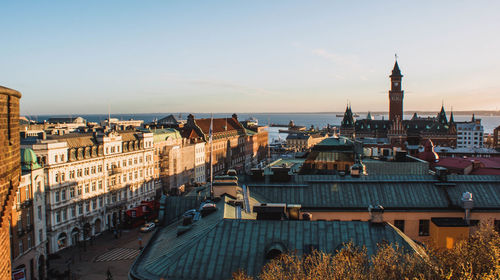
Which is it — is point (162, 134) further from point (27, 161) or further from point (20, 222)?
point (20, 222)

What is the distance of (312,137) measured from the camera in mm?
191625

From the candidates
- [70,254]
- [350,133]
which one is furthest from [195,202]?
[350,133]

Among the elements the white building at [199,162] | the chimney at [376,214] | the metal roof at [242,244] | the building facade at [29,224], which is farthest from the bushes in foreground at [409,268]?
the white building at [199,162]

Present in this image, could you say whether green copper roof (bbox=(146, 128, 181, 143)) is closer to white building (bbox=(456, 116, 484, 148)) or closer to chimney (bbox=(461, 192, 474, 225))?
chimney (bbox=(461, 192, 474, 225))

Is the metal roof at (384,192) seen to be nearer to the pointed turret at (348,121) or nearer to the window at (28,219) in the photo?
the window at (28,219)

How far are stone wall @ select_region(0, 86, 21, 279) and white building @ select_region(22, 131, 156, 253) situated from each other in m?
39.6

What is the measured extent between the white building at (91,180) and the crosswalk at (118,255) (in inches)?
231

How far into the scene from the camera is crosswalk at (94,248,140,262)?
4578cm

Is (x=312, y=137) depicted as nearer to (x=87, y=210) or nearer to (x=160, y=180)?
(x=160, y=180)

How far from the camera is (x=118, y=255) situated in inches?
1842

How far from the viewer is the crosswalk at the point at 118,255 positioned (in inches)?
1802

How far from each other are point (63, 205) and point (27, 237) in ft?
38.6

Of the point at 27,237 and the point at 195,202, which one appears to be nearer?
the point at 195,202

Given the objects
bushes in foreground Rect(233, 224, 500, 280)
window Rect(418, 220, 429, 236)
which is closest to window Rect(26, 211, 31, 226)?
bushes in foreground Rect(233, 224, 500, 280)
